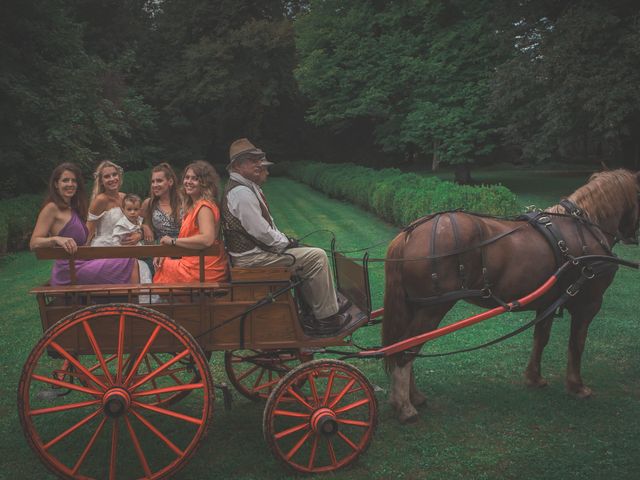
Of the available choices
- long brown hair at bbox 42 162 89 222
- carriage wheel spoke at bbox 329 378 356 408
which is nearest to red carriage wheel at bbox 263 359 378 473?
carriage wheel spoke at bbox 329 378 356 408

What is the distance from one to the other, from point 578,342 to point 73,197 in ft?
16.2

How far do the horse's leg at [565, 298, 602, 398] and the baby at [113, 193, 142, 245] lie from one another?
448 centimetres

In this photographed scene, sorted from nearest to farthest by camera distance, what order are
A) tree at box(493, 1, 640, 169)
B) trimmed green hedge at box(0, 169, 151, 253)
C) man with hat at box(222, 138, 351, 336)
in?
man with hat at box(222, 138, 351, 336) < trimmed green hedge at box(0, 169, 151, 253) < tree at box(493, 1, 640, 169)

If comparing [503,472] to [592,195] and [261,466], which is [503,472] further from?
[592,195]

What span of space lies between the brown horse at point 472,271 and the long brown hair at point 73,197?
2.77m

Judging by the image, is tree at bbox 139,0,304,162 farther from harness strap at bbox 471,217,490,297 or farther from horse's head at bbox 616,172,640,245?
harness strap at bbox 471,217,490,297

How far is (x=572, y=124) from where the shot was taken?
21734mm

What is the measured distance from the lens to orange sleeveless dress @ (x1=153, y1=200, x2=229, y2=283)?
468cm

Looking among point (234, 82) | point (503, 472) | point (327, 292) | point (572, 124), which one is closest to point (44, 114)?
point (327, 292)

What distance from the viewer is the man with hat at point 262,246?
4.55 m

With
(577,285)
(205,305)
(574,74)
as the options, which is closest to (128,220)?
(205,305)

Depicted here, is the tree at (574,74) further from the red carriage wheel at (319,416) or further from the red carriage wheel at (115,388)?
the red carriage wheel at (115,388)

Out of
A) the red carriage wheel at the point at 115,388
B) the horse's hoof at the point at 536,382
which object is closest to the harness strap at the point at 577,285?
the horse's hoof at the point at 536,382

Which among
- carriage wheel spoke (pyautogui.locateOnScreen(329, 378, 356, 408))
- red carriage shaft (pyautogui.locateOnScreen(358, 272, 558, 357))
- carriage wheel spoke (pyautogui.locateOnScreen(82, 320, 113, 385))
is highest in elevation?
carriage wheel spoke (pyautogui.locateOnScreen(82, 320, 113, 385))
